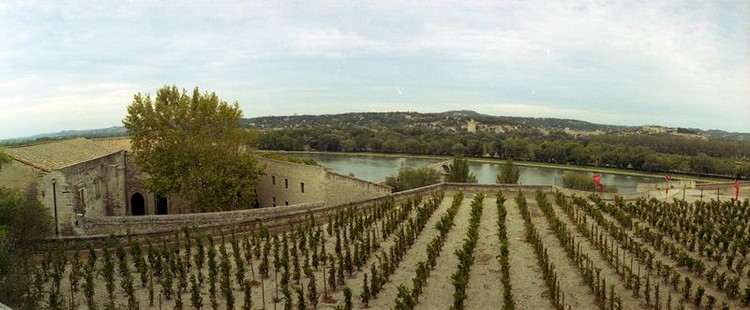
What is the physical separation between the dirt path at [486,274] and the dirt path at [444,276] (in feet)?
1.83

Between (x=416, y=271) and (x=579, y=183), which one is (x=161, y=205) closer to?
(x=416, y=271)

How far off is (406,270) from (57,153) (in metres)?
17.8

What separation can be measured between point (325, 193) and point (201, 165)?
25.2 feet

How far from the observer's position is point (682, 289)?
12984 millimetres

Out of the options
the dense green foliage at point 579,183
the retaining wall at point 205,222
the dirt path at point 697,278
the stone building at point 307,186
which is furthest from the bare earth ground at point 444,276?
the dense green foliage at point 579,183

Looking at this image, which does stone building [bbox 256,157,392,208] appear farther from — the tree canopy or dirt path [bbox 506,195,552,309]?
dirt path [bbox 506,195,552,309]

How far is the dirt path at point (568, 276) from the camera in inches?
496

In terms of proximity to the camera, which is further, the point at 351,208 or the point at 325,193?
the point at 325,193

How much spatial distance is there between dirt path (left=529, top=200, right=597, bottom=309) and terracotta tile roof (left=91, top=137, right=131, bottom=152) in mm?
24268

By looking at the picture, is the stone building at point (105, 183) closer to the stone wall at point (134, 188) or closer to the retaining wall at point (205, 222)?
the stone wall at point (134, 188)

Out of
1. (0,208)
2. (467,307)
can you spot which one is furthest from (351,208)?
(0,208)

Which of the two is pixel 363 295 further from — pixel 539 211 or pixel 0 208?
pixel 539 211

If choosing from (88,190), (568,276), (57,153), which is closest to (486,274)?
(568,276)

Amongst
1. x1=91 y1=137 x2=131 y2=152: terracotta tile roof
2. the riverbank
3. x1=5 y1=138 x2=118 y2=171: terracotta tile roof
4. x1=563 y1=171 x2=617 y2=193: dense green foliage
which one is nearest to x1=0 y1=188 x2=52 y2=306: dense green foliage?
x1=5 y1=138 x2=118 y2=171: terracotta tile roof
